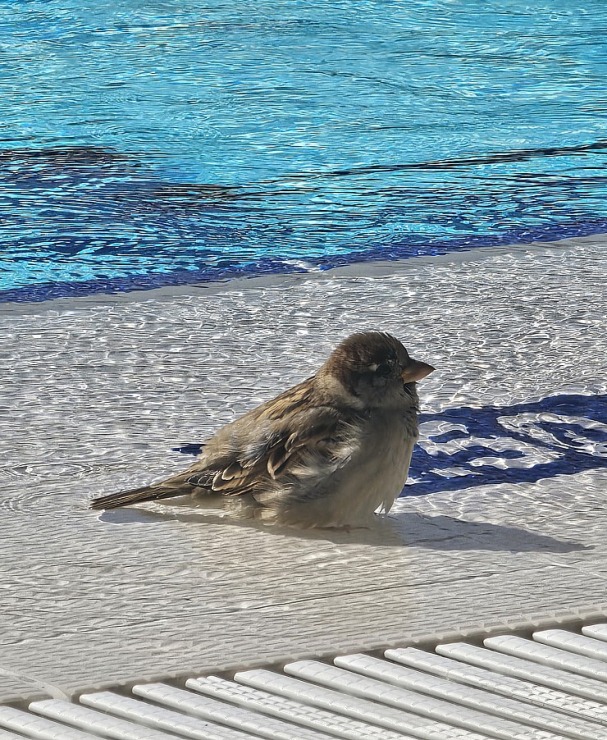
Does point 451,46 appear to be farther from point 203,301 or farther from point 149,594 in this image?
point 149,594

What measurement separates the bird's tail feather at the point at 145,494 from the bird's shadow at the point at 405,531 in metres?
0.04

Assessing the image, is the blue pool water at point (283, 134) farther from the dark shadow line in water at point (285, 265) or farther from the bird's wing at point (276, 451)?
the bird's wing at point (276, 451)

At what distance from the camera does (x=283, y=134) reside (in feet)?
37.9

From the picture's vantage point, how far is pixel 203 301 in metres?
6.60

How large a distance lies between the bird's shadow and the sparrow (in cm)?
4

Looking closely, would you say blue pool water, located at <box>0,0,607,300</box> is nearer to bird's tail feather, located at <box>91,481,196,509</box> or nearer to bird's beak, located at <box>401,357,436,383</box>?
bird's tail feather, located at <box>91,481,196,509</box>

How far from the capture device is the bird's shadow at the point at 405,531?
12.8 feet

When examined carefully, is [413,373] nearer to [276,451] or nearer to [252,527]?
[276,451]

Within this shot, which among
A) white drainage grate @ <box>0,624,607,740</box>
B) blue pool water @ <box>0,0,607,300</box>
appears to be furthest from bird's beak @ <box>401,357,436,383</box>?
blue pool water @ <box>0,0,607,300</box>

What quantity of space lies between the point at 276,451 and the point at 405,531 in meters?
0.40

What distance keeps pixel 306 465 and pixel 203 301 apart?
2768 mm

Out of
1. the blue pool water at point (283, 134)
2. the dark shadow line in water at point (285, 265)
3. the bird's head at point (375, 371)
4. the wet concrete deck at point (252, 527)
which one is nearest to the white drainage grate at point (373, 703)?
the wet concrete deck at point (252, 527)

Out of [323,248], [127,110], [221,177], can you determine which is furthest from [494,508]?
[127,110]

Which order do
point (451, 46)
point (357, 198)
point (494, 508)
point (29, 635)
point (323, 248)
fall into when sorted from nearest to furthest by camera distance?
point (29, 635)
point (494, 508)
point (323, 248)
point (357, 198)
point (451, 46)
